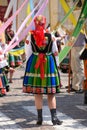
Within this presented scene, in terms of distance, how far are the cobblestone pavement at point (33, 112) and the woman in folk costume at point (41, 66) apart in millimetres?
227

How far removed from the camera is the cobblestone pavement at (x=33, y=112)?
23.0 feet

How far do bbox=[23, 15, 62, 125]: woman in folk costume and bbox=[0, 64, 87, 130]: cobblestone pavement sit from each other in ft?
0.75

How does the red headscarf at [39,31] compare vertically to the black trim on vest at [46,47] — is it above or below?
above

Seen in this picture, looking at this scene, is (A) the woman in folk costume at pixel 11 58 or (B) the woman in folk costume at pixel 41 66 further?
(A) the woman in folk costume at pixel 11 58

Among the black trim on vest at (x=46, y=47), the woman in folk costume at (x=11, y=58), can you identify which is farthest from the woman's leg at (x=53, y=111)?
the woman in folk costume at (x=11, y=58)

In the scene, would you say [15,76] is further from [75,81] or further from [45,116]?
[45,116]

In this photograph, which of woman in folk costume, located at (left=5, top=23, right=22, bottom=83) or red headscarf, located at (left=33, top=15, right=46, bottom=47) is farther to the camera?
woman in folk costume, located at (left=5, top=23, right=22, bottom=83)

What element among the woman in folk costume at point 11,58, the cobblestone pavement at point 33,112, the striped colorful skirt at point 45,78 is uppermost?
the woman in folk costume at point 11,58

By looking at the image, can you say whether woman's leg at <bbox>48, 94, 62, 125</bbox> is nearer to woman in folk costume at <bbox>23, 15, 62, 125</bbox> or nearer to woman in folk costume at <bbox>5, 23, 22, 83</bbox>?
woman in folk costume at <bbox>23, 15, 62, 125</bbox>

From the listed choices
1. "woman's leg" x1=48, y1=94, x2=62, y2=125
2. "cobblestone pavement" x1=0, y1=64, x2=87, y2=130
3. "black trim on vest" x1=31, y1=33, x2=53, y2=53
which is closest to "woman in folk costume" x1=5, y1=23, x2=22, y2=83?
"cobblestone pavement" x1=0, y1=64, x2=87, y2=130

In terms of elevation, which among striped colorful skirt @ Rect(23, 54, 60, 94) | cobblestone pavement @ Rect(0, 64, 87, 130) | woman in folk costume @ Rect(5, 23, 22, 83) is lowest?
cobblestone pavement @ Rect(0, 64, 87, 130)

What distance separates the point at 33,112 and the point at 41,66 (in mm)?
1332

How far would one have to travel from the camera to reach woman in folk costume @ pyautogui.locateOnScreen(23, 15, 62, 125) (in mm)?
7016

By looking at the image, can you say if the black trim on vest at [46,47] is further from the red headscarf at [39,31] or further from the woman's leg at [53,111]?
the woman's leg at [53,111]
